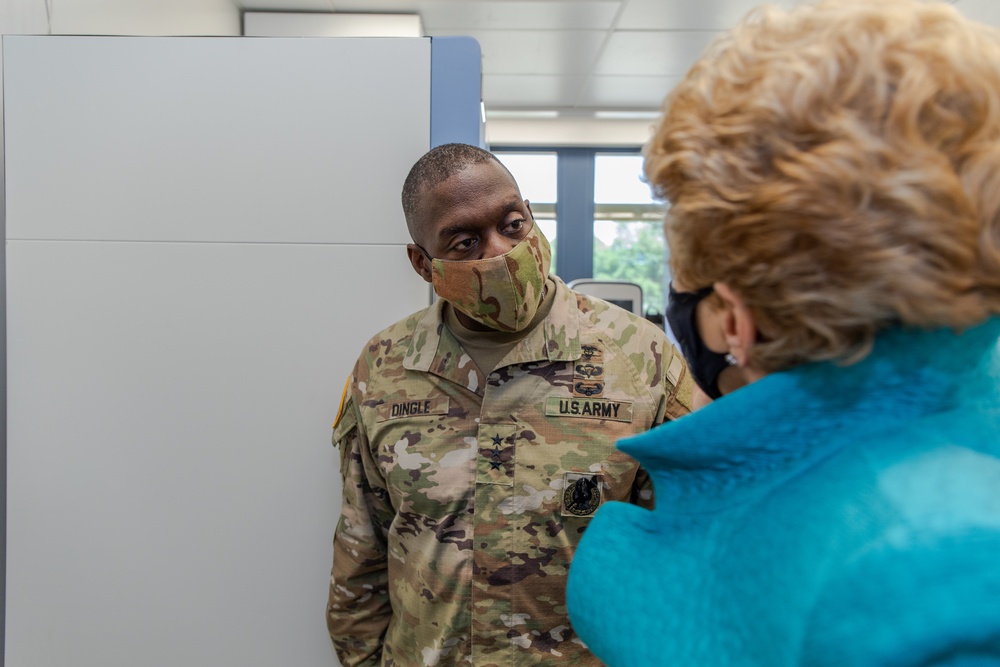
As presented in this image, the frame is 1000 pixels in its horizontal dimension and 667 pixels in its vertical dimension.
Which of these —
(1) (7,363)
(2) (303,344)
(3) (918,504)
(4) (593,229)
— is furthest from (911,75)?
(4) (593,229)

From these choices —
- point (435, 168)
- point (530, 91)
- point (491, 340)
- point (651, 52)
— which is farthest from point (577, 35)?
point (491, 340)

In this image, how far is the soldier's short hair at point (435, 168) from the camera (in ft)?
3.82

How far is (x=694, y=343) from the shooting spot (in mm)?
629

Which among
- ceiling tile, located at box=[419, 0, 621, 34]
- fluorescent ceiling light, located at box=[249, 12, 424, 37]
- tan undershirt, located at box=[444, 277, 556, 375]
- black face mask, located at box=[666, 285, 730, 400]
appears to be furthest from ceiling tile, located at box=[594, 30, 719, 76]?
black face mask, located at box=[666, 285, 730, 400]

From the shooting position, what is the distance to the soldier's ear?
4.03ft

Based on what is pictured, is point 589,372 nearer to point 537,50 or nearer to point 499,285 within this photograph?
point 499,285

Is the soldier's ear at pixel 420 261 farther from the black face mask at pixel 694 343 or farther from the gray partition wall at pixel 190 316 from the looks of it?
the black face mask at pixel 694 343

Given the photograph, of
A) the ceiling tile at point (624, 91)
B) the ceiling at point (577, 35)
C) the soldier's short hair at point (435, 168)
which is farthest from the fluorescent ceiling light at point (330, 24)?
the soldier's short hair at point (435, 168)

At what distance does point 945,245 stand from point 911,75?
0.11 m

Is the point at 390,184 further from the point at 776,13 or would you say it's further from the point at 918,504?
the point at 918,504

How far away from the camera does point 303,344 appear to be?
140cm

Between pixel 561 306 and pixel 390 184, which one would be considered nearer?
pixel 561 306

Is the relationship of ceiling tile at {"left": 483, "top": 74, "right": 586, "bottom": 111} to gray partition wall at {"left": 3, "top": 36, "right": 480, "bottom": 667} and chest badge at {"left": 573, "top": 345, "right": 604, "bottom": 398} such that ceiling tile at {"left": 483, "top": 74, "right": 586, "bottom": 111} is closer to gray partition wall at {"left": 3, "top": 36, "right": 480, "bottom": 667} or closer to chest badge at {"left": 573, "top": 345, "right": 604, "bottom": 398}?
gray partition wall at {"left": 3, "top": 36, "right": 480, "bottom": 667}

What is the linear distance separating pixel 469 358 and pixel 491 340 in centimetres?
5
